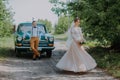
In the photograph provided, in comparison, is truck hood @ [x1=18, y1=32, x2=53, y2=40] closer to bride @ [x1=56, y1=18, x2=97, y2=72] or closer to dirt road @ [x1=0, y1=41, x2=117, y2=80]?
dirt road @ [x1=0, y1=41, x2=117, y2=80]

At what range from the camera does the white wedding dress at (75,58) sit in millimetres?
14783

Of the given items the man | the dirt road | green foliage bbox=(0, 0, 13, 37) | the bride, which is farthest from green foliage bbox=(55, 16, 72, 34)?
the bride

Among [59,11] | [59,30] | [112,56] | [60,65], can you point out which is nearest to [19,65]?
[60,65]

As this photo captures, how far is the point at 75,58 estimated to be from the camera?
14969mm

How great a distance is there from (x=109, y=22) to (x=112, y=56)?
155cm

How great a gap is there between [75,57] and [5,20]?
29.7ft

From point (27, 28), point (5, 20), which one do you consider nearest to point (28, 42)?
point (27, 28)

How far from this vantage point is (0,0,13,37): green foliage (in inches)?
873

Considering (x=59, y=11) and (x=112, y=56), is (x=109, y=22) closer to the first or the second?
(x=112, y=56)

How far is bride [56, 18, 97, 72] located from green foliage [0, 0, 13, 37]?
755 cm

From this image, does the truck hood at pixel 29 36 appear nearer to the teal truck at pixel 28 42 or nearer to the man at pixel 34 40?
the teal truck at pixel 28 42

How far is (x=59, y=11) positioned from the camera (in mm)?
23219

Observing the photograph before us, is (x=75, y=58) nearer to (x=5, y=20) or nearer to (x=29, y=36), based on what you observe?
(x=29, y=36)

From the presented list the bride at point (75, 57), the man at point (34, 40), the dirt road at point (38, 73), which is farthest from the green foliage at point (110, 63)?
the man at point (34, 40)
